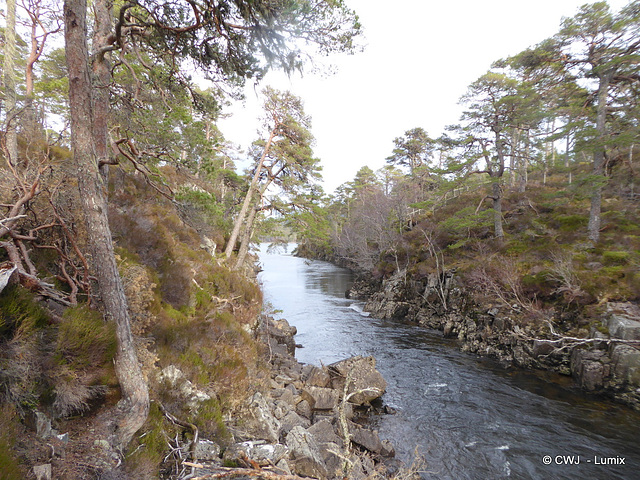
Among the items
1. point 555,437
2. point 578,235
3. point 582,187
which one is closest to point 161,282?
point 555,437

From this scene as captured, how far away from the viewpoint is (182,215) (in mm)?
8562

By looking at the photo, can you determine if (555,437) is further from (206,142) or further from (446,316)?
(206,142)

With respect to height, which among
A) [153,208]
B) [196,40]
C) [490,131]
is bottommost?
[153,208]

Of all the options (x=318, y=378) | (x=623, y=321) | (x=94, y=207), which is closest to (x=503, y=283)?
(x=623, y=321)

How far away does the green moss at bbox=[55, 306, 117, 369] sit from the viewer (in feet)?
12.1

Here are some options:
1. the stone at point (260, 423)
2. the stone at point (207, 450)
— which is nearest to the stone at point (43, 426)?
the stone at point (207, 450)

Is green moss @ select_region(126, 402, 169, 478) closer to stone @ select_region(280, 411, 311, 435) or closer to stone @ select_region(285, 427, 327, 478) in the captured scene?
stone @ select_region(285, 427, 327, 478)

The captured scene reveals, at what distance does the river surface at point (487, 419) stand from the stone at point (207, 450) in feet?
17.4

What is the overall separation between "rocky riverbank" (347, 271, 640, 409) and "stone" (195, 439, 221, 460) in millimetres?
11417

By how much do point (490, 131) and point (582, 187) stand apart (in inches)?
294

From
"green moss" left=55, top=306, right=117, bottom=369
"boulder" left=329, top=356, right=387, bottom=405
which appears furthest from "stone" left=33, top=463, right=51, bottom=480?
"boulder" left=329, top=356, right=387, bottom=405

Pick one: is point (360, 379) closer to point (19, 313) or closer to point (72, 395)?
point (72, 395)

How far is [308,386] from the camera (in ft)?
31.6

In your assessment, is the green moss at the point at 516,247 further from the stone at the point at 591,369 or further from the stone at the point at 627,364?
the stone at the point at 627,364
